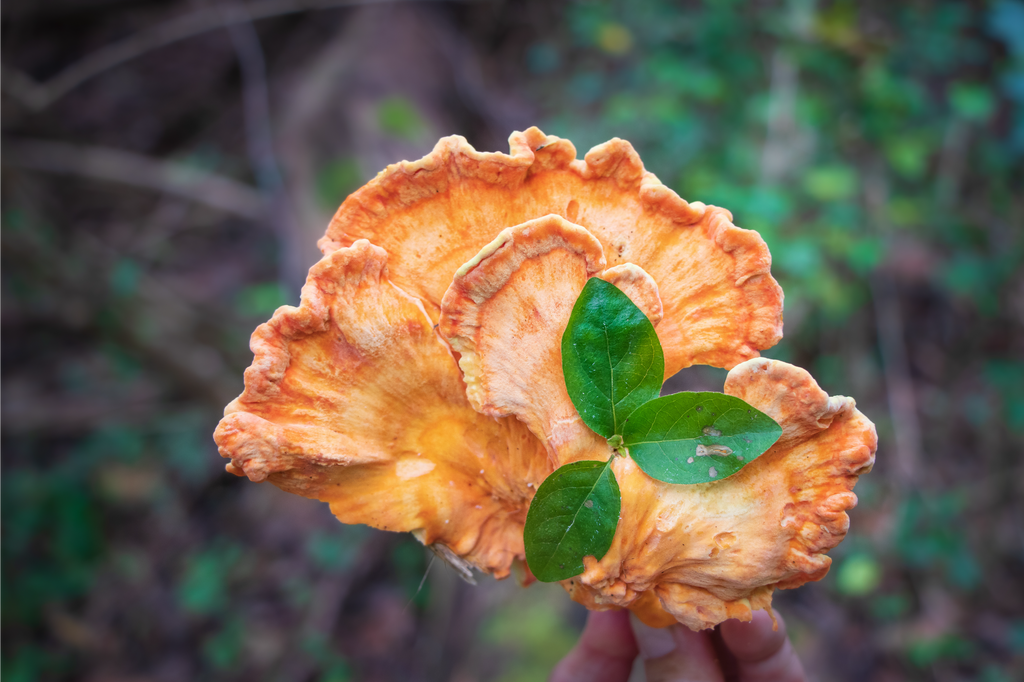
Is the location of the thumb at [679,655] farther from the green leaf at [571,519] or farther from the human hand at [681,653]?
the green leaf at [571,519]

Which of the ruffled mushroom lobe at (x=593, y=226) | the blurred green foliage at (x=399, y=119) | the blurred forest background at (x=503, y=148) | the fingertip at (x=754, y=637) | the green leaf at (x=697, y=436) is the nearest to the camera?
the green leaf at (x=697, y=436)

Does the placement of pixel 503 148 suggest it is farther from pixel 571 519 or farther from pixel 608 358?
pixel 571 519

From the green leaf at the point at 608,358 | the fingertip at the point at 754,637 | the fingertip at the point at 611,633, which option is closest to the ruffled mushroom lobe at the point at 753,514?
the green leaf at the point at 608,358

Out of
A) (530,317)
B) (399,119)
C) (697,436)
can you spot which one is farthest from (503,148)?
(697,436)

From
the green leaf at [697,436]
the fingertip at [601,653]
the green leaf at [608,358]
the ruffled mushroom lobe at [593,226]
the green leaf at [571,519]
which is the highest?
the ruffled mushroom lobe at [593,226]

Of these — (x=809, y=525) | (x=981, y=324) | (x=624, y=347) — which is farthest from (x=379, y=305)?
(x=981, y=324)
